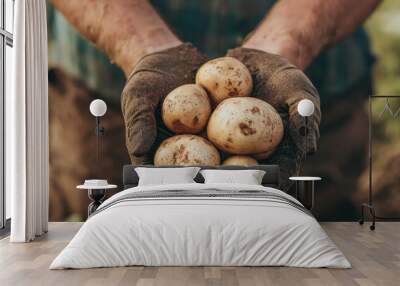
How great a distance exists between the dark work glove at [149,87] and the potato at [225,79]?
6.4 inches

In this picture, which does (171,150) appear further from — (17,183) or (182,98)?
(17,183)

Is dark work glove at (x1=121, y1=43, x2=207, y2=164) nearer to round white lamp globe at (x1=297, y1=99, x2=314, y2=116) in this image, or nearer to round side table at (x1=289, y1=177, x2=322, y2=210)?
round white lamp globe at (x1=297, y1=99, x2=314, y2=116)

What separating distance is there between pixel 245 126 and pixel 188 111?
707mm

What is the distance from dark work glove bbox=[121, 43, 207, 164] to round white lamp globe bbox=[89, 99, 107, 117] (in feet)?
1.18

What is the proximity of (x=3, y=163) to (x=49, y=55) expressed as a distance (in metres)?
1.55

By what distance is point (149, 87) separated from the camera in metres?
7.02

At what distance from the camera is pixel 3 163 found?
21.4ft

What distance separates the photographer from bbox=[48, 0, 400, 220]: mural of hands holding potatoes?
7043mm

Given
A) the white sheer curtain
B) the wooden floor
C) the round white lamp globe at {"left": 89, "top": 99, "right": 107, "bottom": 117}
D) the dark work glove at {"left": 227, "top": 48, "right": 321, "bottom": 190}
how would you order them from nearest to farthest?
the wooden floor
the white sheer curtain
the round white lamp globe at {"left": 89, "top": 99, "right": 107, "bottom": 117}
the dark work glove at {"left": 227, "top": 48, "right": 321, "bottom": 190}

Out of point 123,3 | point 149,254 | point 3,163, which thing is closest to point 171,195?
point 149,254

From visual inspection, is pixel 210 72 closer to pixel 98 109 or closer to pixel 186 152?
pixel 186 152

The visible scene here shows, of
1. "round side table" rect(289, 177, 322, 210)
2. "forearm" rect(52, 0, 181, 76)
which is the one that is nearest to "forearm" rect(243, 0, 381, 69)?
Result: "forearm" rect(52, 0, 181, 76)

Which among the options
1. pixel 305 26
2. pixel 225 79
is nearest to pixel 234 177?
pixel 225 79

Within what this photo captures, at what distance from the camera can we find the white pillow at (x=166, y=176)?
633 cm
